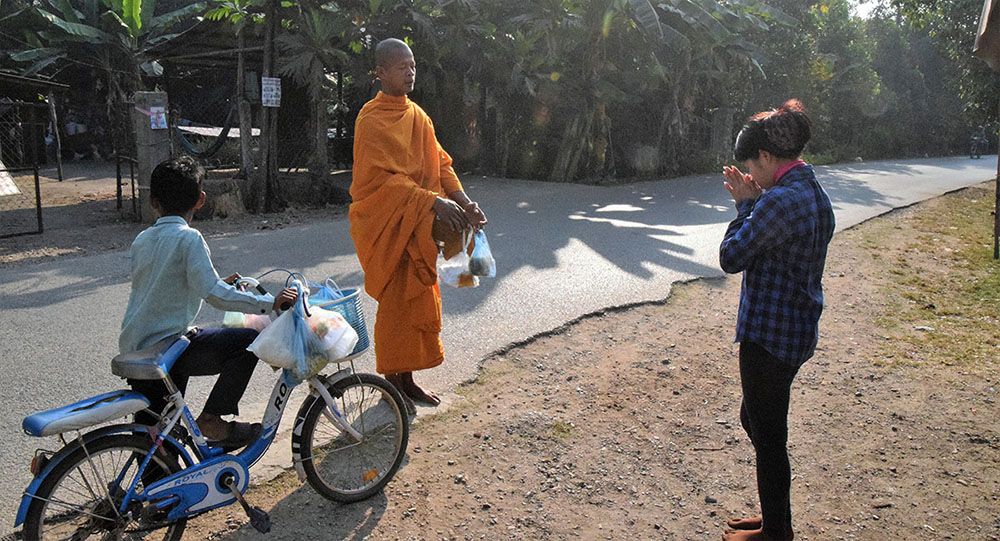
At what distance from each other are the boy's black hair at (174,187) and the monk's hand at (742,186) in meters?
2.04

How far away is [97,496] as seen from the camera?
283 centimetres

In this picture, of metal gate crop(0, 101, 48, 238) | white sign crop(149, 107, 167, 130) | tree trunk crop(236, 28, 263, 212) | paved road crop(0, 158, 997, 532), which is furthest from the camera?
tree trunk crop(236, 28, 263, 212)

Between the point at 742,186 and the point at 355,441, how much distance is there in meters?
1.98

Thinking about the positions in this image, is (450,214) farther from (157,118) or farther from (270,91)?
(270,91)

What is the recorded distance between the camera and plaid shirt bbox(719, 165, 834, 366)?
2855 mm

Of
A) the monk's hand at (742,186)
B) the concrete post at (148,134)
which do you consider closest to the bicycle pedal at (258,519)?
the monk's hand at (742,186)

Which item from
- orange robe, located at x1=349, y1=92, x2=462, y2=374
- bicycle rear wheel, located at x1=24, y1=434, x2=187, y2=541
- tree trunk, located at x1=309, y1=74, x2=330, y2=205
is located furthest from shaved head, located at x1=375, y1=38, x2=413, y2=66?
tree trunk, located at x1=309, y1=74, x2=330, y2=205

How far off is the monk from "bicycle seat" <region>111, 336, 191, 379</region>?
1409 mm

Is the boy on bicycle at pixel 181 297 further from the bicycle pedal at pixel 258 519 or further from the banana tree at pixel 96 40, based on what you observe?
the banana tree at pixel 96 40

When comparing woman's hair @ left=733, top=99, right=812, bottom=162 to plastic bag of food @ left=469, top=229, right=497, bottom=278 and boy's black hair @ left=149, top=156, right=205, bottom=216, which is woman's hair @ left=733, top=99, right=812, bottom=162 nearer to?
plastic bag of food @ left=469, top=229, right=497, bottom=278

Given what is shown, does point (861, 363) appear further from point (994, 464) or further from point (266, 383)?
point (266, 383)

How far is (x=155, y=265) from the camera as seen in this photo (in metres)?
2.96

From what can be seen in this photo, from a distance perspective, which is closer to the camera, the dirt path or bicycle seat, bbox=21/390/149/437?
bicycle seat, bbox=21/390/149/437

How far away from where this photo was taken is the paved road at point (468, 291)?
16.1ft
